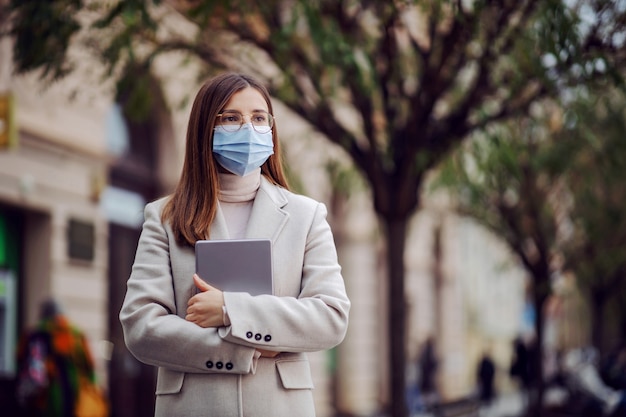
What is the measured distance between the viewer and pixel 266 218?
329cm

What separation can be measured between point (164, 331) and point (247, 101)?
2.43 ft

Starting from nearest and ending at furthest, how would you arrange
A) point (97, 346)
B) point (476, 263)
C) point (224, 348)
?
point (224, 348)
point (97, 346)
point (476, 263)

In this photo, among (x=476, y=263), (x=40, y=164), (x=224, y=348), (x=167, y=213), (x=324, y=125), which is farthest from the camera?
(x=476, y=263)

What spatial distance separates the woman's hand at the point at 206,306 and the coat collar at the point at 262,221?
0.20 m

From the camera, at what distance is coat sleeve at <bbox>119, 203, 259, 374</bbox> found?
3.09 meters

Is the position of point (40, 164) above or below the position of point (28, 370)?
above

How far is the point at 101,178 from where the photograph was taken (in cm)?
1449

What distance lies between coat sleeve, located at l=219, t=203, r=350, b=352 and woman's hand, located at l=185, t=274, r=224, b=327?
2 centimetres

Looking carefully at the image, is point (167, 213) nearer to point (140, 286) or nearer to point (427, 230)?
point (140, 286)

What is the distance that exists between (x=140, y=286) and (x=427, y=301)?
27938mm

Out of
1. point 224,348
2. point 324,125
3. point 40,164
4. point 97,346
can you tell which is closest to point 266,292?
point 224,348

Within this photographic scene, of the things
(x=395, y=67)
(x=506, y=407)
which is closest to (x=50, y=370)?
(x=395, y=67)

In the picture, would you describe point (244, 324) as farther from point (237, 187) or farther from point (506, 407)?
point (506, 407)

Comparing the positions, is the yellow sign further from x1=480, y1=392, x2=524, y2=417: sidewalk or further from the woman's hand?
x1=480, y1=392, x2=524, y2=417: sidewalk
